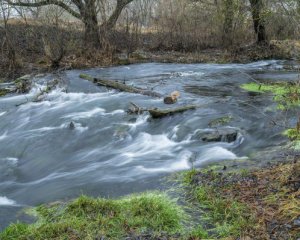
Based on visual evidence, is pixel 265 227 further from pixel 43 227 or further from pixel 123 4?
pixel 123 4

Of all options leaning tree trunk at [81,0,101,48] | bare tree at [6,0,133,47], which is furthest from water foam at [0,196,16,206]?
leaning tree trunk at [81,0,101,48]

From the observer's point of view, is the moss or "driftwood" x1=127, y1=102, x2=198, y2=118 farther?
the moss

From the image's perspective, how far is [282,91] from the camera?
12078 mm

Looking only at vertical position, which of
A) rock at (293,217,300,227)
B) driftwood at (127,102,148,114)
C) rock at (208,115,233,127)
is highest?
rock at (293,217,300,227)

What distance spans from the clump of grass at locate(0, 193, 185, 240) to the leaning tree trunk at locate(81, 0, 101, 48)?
50.6 ft

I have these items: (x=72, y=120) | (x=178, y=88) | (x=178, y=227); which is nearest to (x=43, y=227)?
(x=178, y=227)

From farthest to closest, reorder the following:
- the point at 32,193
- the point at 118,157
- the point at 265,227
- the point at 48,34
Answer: the point at 48,34, the point at 118,157, the point at 32,193, the point at 265,227

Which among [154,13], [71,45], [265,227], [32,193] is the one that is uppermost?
[154,13]

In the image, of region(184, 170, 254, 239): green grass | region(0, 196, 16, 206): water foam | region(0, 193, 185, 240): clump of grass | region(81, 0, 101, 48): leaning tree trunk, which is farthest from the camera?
region(81, 0, 101, 48): leaning tree trunk

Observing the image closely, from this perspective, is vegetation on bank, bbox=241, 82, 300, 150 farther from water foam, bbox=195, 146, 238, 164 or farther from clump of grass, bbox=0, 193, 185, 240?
clump of grass, bbox=0, 193, 185, 240

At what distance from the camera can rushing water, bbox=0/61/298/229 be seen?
7.22 metres

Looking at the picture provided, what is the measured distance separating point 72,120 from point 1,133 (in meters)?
1.88

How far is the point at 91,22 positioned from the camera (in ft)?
67.9

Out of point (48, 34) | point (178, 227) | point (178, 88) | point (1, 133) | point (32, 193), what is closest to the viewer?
point (178, 227)
